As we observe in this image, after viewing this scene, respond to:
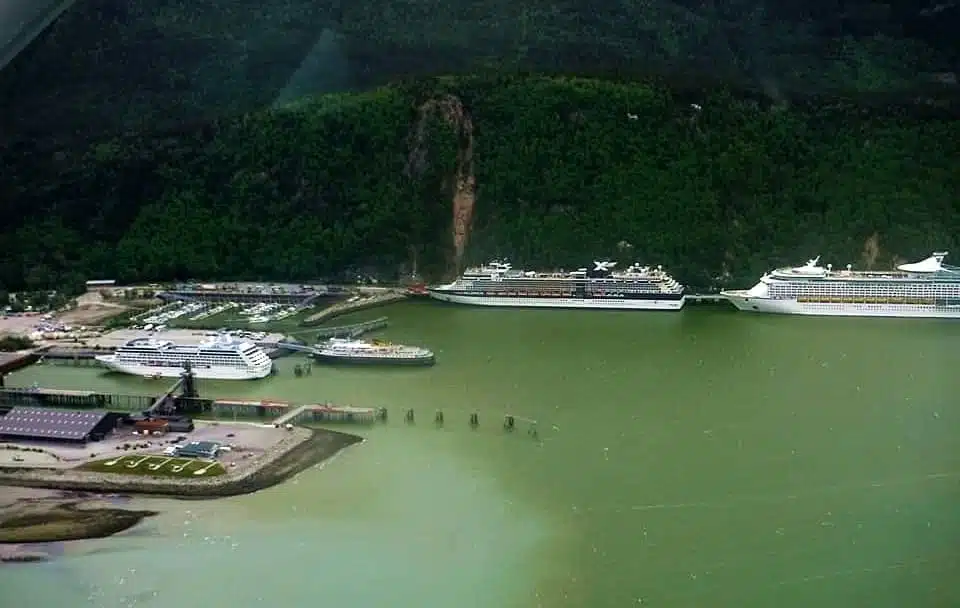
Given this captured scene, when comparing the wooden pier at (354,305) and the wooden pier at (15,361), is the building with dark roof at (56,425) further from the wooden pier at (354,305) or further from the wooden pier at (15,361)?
the wooden pier at (354,305)

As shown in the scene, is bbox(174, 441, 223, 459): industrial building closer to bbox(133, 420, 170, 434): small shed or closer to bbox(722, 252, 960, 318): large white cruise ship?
bbox(133, 420, 170, 434): small shed

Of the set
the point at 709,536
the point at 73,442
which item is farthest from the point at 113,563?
the point at 709,536

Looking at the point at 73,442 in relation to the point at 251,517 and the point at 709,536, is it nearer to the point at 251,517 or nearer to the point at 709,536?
the point at 251,517

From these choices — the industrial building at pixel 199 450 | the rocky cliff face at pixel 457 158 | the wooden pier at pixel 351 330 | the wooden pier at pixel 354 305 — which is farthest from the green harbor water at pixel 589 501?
the rocky cliff face at pixel 457 158

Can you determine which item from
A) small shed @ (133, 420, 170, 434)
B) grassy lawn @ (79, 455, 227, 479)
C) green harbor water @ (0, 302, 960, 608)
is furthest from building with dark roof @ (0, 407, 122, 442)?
green harbor water @ (0, 302, 960, 608)

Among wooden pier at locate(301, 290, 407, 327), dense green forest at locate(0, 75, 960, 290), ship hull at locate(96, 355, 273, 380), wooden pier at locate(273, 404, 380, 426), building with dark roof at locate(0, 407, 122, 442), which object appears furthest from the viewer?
dense green forest at locate(0, 75, 960, 290)

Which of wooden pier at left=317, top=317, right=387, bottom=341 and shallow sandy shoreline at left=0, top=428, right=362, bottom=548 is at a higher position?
wooden pier at left=317, top=317, right=387, bottom=341
